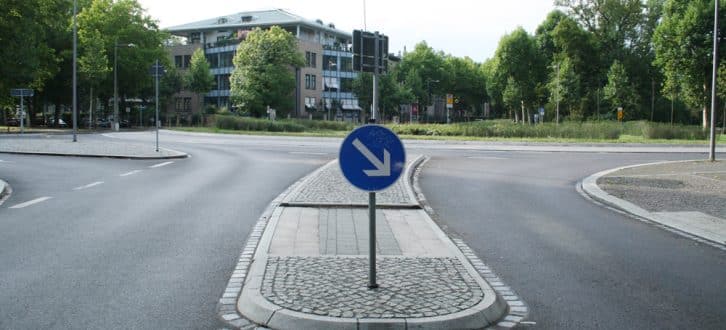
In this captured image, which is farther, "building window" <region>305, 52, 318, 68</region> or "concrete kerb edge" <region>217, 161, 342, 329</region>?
"building window" <region>305, 52, 318, 68</region>

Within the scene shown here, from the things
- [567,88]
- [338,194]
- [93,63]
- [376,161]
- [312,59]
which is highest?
[312,59]

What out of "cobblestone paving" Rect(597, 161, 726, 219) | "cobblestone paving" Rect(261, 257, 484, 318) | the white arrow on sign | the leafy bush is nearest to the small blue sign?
the white arrow on sign

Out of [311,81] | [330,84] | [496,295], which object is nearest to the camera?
[496,295]

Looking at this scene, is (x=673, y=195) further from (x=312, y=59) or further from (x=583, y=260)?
(x=312, y=59)

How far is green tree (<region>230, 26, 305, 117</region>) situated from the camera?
71.4 m

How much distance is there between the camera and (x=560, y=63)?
239 feet

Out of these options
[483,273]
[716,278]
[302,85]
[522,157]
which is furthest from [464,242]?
[302,85]

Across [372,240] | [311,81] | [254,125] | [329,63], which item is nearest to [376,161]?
[372,240]

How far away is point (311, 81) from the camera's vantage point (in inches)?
3856

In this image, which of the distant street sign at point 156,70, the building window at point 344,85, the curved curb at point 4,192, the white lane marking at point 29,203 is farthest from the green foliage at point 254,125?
the building window at point 344,85

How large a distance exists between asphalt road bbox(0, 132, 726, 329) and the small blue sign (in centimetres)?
153

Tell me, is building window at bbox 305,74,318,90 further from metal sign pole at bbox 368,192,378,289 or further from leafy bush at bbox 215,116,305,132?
metal sign pole at bbox 368,192,378,289

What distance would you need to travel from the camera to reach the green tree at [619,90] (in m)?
68.0

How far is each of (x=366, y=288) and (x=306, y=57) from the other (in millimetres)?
91053
